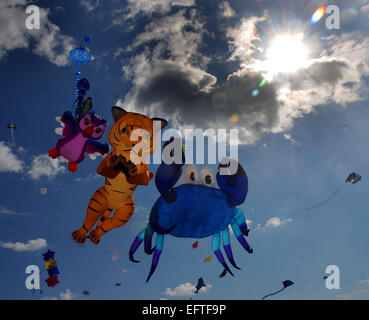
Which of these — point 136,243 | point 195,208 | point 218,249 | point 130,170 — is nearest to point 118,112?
point 130,170

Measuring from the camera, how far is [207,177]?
944 centimetres

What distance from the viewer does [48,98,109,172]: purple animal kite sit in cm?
846

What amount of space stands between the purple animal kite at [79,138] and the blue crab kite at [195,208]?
2.06m

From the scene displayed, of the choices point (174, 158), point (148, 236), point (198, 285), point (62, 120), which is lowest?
point (198, 285)

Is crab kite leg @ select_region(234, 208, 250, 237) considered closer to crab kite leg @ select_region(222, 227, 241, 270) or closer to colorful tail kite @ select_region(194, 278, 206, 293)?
crab kite leg @ select_region(222, 227, 241, 270)

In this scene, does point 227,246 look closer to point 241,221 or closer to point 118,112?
point 241,221

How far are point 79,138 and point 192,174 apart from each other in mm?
3347

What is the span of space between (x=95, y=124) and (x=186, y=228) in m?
3.96

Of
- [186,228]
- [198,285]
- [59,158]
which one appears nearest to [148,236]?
[186,228]

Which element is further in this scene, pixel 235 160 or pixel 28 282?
pixel 235 160

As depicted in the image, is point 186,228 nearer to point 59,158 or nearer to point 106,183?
point 106,183

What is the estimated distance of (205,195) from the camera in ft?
29.8
